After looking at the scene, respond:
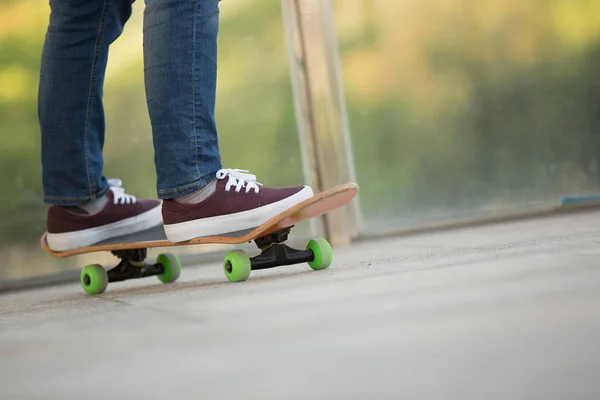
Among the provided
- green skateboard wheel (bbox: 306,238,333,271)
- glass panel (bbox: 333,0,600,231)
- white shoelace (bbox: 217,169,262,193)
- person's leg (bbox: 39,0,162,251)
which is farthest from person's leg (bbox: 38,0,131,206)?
glass panel (bbox: 333,0,600,231)

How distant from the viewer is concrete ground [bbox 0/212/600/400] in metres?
0.57

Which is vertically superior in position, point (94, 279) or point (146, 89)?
Answer: point (146, 89)

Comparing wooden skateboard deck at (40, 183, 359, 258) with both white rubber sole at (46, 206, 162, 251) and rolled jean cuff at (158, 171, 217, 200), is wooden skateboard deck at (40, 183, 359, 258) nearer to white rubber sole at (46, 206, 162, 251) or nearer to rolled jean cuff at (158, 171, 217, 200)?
rolled jean cuff at (158, 171, 217, 200)

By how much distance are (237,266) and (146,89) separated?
400 mm

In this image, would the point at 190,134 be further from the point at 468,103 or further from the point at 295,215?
the point at 468,103

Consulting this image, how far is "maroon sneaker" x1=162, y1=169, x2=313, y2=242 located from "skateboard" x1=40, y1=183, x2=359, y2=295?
0.06 feet

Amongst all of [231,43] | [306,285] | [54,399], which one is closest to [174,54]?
[306,285]

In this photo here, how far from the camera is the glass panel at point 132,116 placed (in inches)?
93.8

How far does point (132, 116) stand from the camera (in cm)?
250

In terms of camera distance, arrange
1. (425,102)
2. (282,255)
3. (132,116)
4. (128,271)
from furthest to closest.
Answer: (425,102)
(132,116)
(128,271)
(282,255)

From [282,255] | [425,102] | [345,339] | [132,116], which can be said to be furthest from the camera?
[425,102]

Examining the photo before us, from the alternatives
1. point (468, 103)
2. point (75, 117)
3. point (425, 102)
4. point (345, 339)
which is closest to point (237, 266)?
point (75, 117)

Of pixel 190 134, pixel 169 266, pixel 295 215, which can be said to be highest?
pixel 190 134

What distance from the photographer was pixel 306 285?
1.24m
